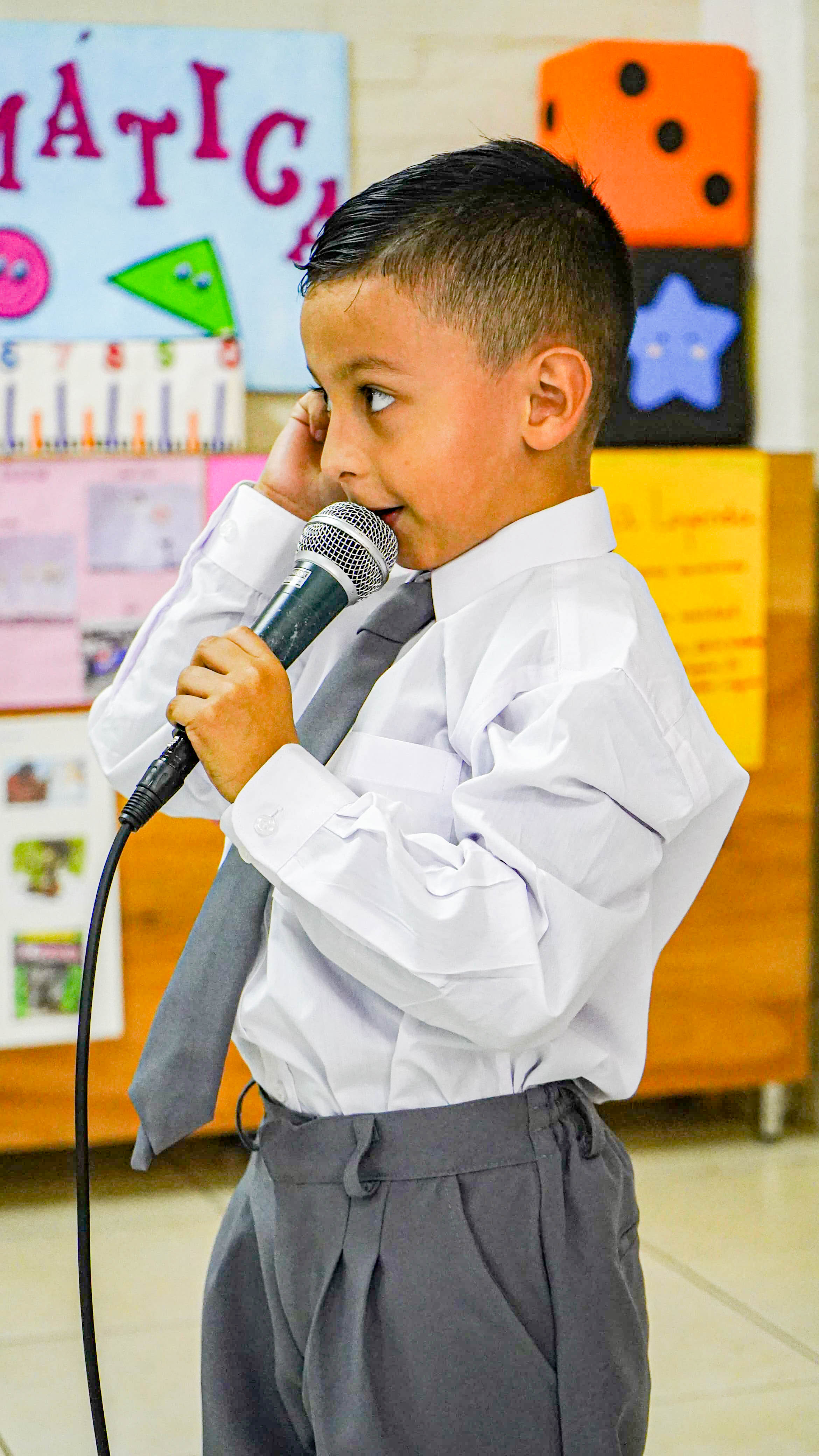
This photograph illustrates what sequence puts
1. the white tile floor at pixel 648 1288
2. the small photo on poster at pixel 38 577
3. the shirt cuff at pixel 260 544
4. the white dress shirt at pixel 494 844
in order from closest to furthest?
the white dress shirt at pixel 494 844 → the shirt cuff at pixel 260 544 → the white tile floor at pixel 648 1288 → the small photo on poster at pixel 38 577

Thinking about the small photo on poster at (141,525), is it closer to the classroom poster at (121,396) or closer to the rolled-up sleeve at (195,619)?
the classroom poster at (121,396)

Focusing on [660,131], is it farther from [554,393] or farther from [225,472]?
[554,393]

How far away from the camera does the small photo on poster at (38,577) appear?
80.0 inches

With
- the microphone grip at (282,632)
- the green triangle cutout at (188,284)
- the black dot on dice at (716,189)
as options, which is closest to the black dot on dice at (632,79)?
the black dot on dice at (716,189)

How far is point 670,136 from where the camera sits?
236 cm

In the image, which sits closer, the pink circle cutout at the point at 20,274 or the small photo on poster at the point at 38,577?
the small photo on poster at the point at 38,577

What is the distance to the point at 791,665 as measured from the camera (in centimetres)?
228

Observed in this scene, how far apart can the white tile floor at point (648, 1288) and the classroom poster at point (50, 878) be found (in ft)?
0.90

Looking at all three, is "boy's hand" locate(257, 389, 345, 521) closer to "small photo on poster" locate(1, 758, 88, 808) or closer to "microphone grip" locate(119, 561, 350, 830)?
"microphone grip" locate(119, 561, 350, 830)

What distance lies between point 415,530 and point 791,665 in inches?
59.9

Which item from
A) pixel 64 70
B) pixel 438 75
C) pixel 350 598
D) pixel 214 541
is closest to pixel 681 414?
pixel 438 75

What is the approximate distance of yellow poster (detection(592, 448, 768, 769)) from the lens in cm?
219

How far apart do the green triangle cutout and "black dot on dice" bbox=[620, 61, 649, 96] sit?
2.27 ft

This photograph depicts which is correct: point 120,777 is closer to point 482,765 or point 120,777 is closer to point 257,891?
point 257,891
